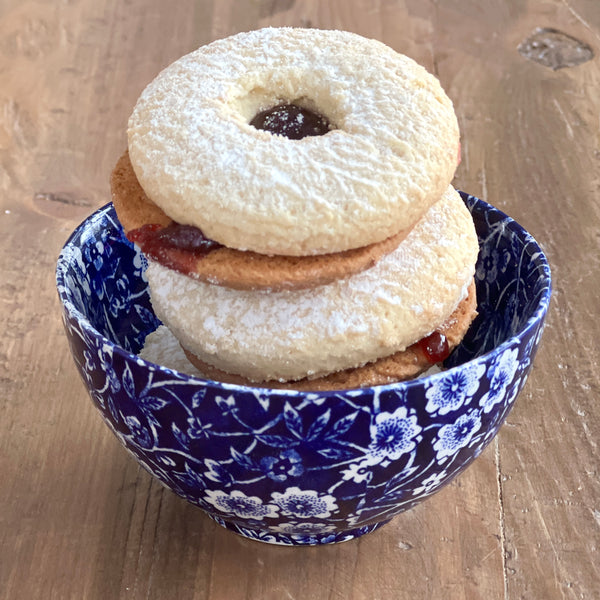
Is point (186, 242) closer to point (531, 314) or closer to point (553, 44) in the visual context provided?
point (531, 314)

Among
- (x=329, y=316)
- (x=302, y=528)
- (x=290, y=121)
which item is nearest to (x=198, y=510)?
(x=302, y=528)

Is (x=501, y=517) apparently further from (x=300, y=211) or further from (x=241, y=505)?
(x=300, y=211)

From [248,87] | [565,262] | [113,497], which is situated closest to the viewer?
[248,87]

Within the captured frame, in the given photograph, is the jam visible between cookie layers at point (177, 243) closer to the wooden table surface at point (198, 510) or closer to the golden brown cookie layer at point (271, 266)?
the golden brown cookie layer at point (271, 266)

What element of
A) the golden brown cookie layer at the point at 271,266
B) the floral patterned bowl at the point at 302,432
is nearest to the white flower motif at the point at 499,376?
the floral patterned bowl at the point at 302,432

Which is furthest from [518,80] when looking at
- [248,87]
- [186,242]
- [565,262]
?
[186,242]

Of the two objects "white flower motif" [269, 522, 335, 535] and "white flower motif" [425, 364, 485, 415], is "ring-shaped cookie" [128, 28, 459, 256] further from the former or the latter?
"white flower motif" [269, 522, 335, 535]
